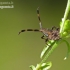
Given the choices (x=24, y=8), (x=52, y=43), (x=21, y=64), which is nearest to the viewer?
(x=52, y=43)

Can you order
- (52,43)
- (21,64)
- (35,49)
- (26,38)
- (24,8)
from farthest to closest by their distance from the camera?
(24,8)
(26,38)
(35,49)
(21,64)
(52,43)

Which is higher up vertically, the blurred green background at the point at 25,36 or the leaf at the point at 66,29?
the leaf at the point at 66,29

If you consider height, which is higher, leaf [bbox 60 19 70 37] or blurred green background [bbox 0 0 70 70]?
leaf [bbox 60 19 70 37]

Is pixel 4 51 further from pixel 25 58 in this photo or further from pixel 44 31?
pixel 44 31

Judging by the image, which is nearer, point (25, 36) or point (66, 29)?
point (66, 29)

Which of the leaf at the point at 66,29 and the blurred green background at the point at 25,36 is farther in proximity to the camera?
the blurred green background at the point at 25,36

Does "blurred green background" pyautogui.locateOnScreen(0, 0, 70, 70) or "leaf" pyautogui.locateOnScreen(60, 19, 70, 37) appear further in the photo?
"blurred green background" pyautogui.locateOnScreen(0, 0, 70, 70)

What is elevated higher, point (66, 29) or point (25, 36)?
point (66, 29)

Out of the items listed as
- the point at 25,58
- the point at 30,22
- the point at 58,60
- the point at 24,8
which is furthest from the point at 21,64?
the point at 24,8
